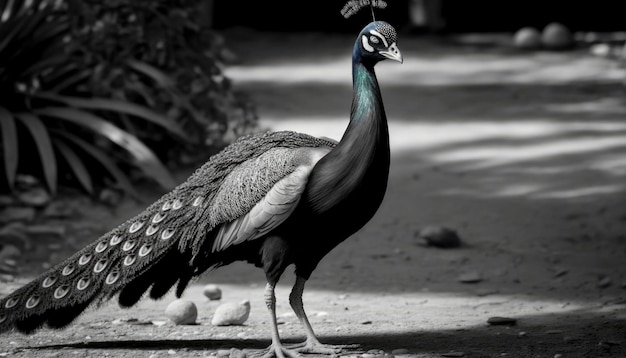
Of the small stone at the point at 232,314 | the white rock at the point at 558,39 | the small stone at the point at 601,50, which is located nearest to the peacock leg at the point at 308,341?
the small stone at the point at 232,314

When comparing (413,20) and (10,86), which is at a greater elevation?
(10,86)

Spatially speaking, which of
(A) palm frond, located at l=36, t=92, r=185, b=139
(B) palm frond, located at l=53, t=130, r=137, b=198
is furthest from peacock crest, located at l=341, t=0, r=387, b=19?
(A) palm frond, located at l=36, t=92, r=185, b=139

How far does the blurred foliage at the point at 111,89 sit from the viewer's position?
7957 millimetres

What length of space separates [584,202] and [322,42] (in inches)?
323

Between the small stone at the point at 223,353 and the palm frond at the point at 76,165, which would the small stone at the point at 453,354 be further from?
the palm frond at the point at 76,165

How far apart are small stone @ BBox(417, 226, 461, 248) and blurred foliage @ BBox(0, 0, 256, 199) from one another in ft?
6.67

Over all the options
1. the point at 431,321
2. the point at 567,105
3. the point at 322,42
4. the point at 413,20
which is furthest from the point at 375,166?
the point at 413,20

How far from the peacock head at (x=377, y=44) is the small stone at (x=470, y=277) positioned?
7.84 ft

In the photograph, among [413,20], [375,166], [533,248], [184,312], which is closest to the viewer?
[375,166]

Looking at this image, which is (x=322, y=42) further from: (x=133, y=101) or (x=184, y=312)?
(x=184, y=312)

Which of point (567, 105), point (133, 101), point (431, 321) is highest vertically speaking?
point (133, 101)

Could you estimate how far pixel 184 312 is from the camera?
16.2ft

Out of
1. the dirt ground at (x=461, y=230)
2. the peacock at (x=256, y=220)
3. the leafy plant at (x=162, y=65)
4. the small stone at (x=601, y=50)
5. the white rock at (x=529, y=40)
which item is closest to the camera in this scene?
the peacock at (x=256, y=220)

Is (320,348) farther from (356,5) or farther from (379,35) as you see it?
(356,5)
